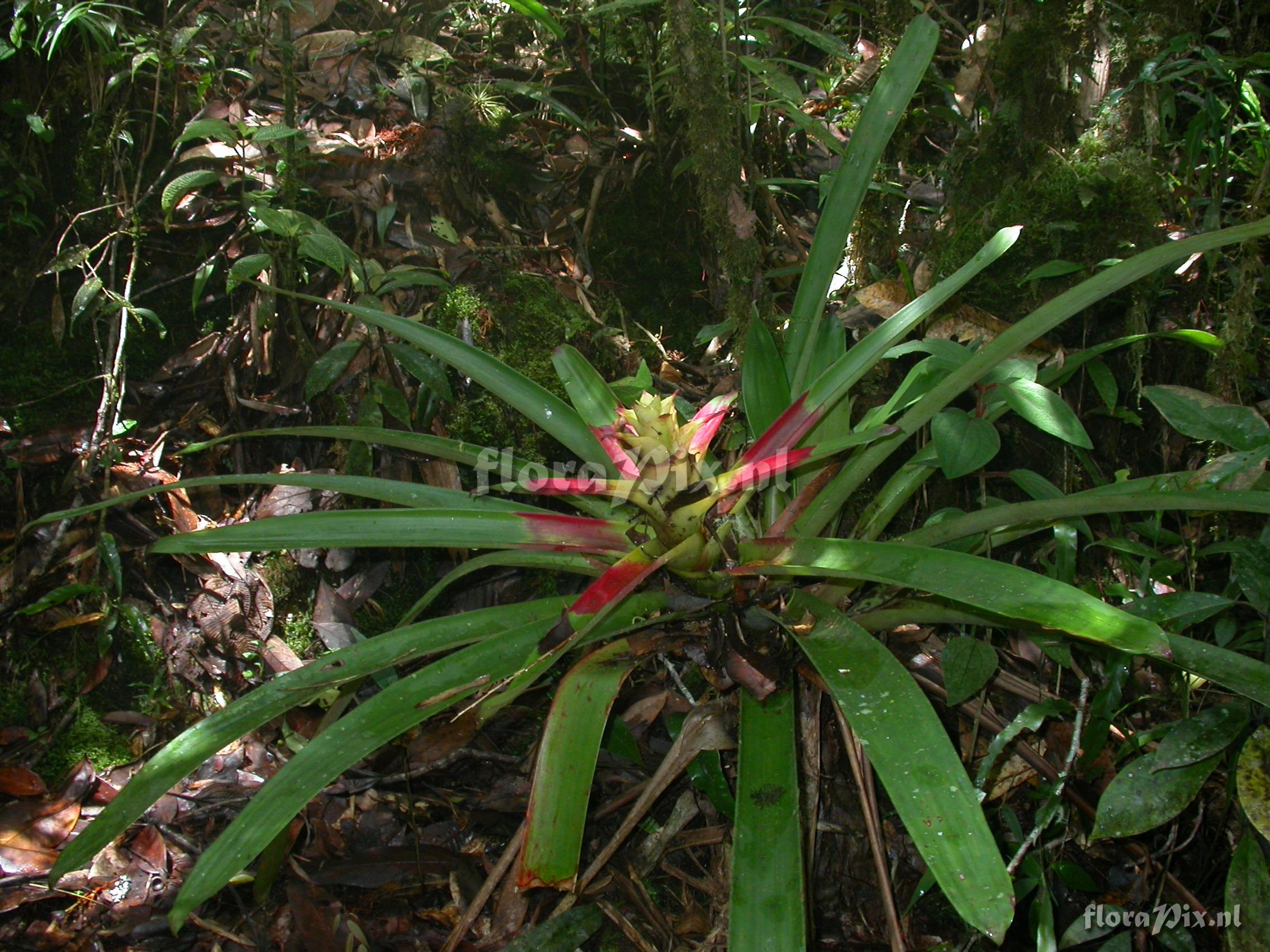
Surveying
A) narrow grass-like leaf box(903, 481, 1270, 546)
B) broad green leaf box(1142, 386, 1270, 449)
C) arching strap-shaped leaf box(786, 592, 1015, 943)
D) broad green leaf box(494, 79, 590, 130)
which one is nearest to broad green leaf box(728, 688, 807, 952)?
arching strap-shaped leaf box(786, 592, 1015, 943)

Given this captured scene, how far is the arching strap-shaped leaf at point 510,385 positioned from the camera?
152cm

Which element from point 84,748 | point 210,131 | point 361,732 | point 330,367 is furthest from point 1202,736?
point 210,131

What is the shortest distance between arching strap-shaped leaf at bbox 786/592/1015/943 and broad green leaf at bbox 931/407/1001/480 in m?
0.31

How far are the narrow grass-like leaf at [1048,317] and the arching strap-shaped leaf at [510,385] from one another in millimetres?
510

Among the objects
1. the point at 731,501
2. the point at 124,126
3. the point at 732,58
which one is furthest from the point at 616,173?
the point at 731,501

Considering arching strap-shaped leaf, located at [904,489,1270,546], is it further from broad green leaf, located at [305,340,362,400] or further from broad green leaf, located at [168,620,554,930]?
broad green leaf, located at [305,340,362,400]

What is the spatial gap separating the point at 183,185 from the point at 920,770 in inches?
82.2

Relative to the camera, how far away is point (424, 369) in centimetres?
187

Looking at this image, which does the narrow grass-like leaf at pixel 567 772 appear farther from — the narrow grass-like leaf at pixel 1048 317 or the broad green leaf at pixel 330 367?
the broad green leaf at pixel 330 367

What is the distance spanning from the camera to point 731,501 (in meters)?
1.35

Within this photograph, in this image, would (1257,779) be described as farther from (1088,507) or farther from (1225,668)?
(1088,507)

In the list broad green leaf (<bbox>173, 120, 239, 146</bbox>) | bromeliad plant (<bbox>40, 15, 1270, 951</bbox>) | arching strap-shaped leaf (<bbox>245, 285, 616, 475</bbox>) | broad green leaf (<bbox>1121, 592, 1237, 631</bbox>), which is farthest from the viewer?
broad green leaf (<bbox>173, 120, 239, 146</bbox>)

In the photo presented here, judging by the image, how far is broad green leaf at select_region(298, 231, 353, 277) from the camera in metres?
1.84

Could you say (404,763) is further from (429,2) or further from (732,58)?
(429,2)
